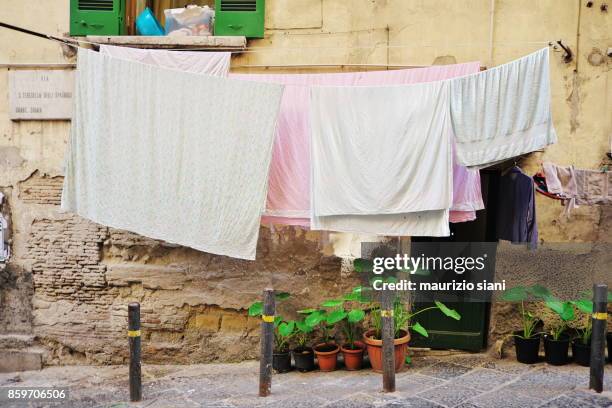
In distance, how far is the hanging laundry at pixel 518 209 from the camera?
5569 millimetres

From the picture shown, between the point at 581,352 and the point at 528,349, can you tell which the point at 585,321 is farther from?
the point at 528,349

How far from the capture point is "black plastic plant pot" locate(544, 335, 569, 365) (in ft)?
18.1

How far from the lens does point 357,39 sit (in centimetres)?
599

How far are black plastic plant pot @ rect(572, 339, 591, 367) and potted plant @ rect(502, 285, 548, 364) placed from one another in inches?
13.8

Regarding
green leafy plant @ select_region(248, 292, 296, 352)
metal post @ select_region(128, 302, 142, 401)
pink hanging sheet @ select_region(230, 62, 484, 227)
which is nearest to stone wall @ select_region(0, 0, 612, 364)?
green leafy plant @ select_region(248, 292, 296, 352)

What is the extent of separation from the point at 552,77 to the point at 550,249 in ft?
6.12

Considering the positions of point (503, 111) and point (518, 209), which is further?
point (518, 209)

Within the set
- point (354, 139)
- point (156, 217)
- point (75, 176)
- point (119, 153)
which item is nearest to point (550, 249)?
point (354, 139)

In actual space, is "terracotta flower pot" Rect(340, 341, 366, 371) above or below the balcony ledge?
below

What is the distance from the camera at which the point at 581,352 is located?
18.0 ft

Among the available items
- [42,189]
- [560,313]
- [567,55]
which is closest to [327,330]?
[560,313]

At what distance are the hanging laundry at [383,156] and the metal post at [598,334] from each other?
4.60 feet

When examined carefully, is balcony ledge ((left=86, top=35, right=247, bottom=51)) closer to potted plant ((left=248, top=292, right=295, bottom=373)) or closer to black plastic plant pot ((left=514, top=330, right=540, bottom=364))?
potted plant ((left=248, top=292, right=295, bottom=373))

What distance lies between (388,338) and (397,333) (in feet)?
2.59
